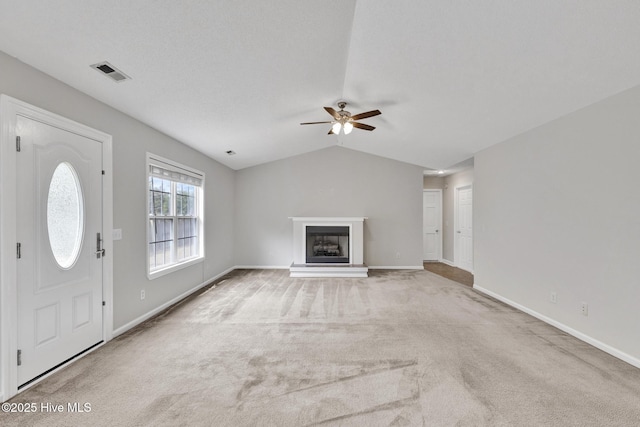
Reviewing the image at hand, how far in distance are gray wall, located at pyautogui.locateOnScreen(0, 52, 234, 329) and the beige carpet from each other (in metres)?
0.41

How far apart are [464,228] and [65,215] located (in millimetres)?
7110

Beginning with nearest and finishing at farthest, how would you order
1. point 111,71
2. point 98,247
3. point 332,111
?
point 111,71, point 98,247, point 332,111

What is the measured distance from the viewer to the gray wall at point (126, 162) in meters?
2.07

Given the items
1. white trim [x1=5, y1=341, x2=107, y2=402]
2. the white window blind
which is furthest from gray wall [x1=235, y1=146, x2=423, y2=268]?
white trim [x1=5, y1=341, x2=107, y2=402]

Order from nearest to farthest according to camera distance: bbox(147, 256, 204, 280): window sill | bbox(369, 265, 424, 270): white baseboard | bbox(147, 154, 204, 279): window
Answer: bbox(147, 256, 204, 280): window sill → bbox(147, 154, 204, 279): window → bbox(369, 265, 424, 270): white baseboard

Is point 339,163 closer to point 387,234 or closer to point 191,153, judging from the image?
point 387,234

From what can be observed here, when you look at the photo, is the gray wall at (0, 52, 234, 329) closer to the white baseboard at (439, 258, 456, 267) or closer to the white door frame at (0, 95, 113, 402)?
the white door frame at (0, 95, 113, 402)

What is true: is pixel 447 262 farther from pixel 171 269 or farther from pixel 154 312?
pixel 154 312

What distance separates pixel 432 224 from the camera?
294 inches

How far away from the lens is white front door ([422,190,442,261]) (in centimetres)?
743

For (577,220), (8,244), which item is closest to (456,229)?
(577,220)

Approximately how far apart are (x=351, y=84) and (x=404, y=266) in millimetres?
4625

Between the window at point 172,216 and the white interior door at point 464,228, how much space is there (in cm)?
591

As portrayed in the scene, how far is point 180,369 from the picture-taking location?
2.22 meters
